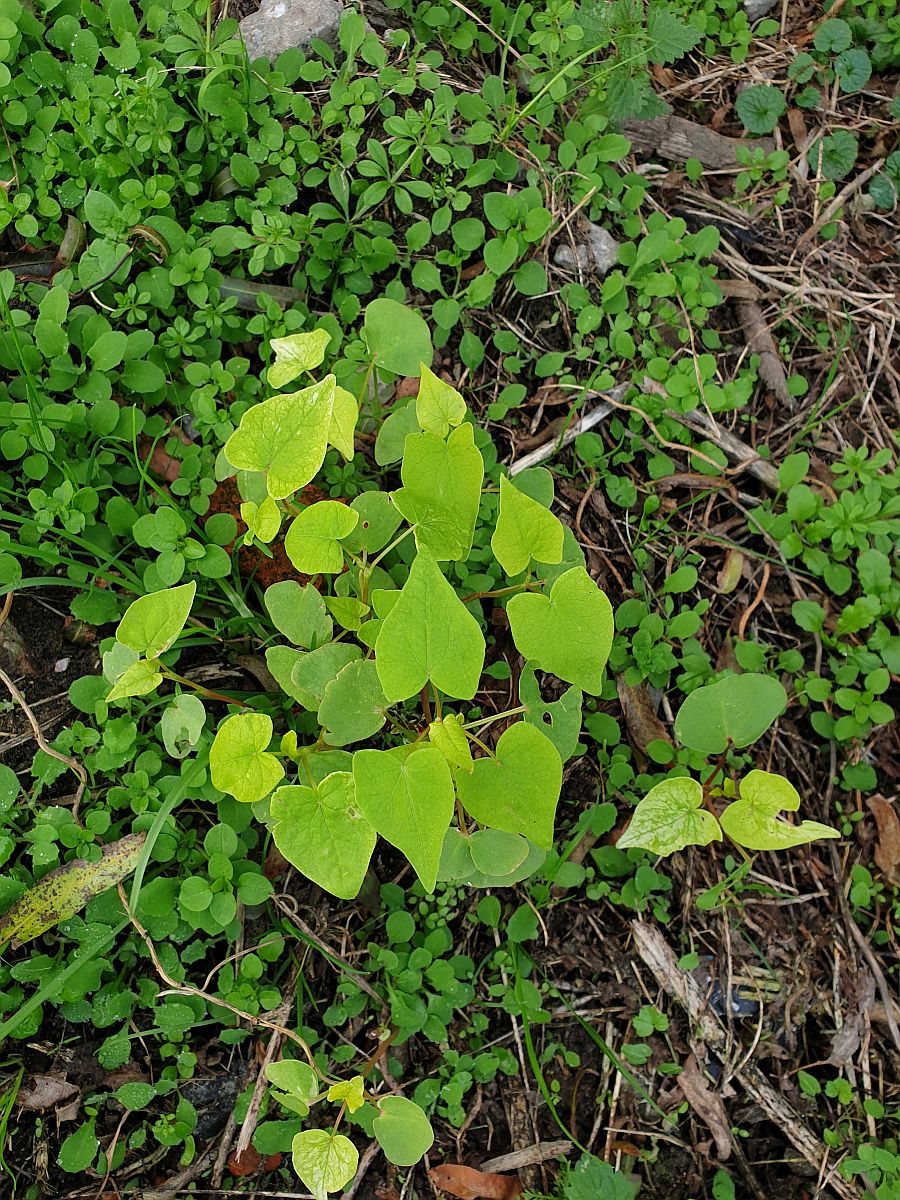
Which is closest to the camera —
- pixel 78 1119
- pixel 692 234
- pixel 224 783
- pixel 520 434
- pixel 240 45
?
pixel 224 783

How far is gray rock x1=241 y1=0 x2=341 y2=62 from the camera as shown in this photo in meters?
2.28

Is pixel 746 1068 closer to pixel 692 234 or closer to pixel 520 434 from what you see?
pixel 520 434

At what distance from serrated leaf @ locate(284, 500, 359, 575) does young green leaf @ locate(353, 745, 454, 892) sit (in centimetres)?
42

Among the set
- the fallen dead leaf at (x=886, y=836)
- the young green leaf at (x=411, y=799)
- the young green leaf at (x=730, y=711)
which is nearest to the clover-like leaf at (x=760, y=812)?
the young green leaf at (x=730, y=711)

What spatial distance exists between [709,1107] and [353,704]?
4.07 ft

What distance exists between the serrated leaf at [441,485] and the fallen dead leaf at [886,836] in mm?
1362

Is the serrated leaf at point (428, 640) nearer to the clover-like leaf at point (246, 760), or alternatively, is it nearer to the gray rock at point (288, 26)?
the clover-like leaf at point (246, 760)

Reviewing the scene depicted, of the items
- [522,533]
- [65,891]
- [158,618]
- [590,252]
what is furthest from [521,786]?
[590,252]

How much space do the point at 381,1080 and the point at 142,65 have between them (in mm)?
2410

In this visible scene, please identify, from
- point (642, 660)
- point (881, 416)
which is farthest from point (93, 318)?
point (881, 416)

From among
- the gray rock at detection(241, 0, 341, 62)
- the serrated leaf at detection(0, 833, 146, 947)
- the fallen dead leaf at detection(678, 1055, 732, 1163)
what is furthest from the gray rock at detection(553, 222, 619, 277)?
the fallen dead leaf at detection(678, 1055, 732, 1163)

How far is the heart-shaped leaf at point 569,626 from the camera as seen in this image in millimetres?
1507

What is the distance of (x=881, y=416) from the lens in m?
2.57

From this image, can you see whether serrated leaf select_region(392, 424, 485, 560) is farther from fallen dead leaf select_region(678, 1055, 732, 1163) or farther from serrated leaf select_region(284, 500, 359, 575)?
fallen dead leaf select_region(678, 1055, 732, 1163)
